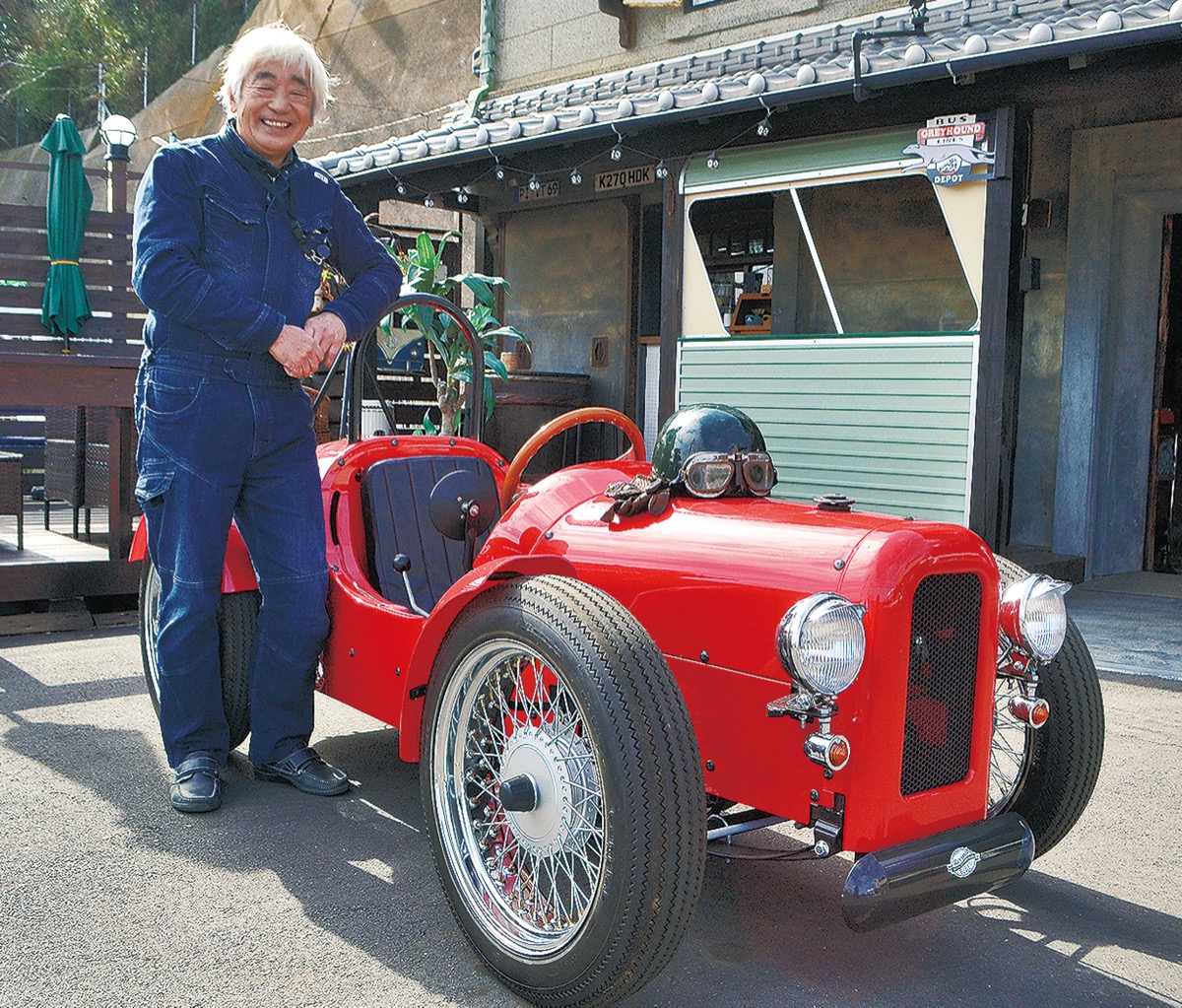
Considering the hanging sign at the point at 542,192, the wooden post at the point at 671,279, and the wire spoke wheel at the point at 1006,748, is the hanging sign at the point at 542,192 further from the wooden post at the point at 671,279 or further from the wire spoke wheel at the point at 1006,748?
the wire spoke wheel at the point at 1006,748

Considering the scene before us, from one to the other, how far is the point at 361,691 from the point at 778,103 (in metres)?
4.99

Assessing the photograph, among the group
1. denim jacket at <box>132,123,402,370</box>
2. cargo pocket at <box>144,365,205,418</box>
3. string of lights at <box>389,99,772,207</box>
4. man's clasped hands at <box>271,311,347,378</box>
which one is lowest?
cargo pocket at <box>144,365,205,418</box>

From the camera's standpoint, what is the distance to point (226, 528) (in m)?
3.10

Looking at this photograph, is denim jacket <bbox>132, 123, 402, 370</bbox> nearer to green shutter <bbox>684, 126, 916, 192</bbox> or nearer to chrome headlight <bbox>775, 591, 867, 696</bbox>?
chrome headlight <bbox>775, 591, 867, 696</bbox>

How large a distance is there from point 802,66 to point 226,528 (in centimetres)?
487

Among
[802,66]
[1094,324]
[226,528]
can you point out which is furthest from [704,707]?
[1094,324]

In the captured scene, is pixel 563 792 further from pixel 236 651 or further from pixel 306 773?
pixel 236 651

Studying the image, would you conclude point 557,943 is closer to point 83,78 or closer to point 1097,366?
point 1097,366

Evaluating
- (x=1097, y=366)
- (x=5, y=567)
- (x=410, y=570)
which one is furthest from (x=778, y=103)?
(x=5, y=567)

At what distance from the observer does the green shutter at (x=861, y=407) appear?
6.62 meters

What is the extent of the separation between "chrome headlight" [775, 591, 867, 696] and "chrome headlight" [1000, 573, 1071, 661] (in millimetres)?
482

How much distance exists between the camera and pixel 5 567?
17.7 ft

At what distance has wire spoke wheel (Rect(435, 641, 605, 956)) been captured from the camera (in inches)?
83.4

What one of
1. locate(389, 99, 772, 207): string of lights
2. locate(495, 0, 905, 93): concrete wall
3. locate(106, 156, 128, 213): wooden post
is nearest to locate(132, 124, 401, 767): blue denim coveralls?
locate(389, 99, 772, 207): string of lights
